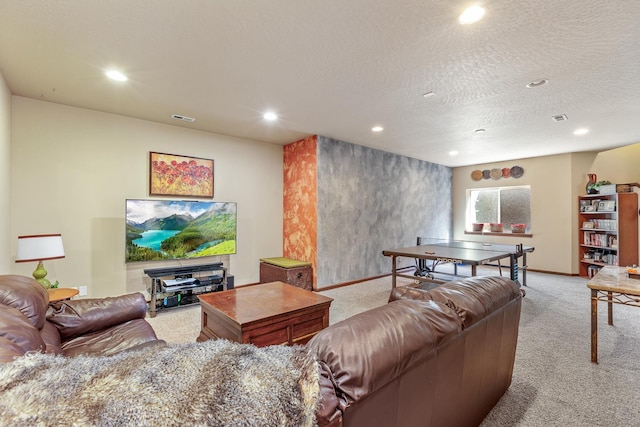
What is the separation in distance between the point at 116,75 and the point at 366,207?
4.18 metres

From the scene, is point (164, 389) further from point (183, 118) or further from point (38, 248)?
point (183, 118)

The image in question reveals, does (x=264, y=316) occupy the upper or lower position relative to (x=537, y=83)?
lower

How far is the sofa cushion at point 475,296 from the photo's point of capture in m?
1.41

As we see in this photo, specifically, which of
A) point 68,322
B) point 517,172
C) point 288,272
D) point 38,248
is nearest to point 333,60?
point 68,322

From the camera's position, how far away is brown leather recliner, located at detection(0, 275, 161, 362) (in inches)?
54.4

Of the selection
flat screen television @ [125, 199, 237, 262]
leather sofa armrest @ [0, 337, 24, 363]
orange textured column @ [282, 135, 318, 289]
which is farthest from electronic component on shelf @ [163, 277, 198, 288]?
leather sofa armrest @ [0, 337, 24, 363]

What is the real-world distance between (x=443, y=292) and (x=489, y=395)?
86cm

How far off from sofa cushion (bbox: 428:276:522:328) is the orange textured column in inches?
125

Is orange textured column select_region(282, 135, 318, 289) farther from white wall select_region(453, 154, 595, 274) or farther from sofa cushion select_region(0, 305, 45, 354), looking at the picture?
white wall select_region(453, 154, 595, 274)

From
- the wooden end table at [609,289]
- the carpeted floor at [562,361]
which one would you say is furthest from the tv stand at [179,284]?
the wooden end table at [609,289]

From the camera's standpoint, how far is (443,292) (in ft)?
4.96

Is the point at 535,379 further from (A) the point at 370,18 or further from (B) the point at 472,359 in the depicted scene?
(A) the point at 370,18

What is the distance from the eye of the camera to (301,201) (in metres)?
5.04

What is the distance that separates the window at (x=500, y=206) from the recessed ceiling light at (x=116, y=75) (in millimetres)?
7607
